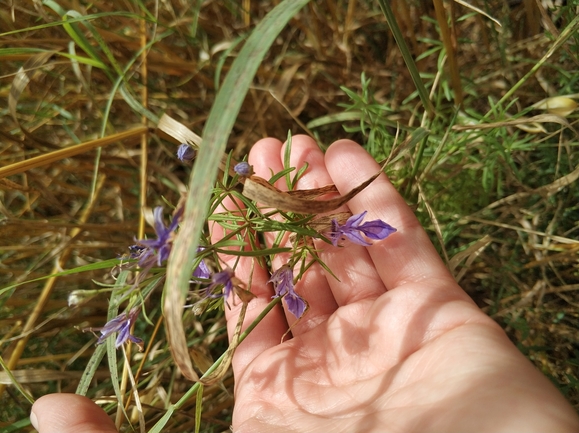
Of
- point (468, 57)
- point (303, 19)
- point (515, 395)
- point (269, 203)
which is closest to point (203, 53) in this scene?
point (303, 19)

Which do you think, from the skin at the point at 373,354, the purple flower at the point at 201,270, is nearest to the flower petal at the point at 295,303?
the skin at the point at 373,354

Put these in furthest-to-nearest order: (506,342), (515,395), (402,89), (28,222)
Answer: (402,89), (28,222), (506,342), (515,395)

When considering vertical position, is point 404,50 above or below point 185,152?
above

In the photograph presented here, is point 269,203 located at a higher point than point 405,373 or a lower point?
higher

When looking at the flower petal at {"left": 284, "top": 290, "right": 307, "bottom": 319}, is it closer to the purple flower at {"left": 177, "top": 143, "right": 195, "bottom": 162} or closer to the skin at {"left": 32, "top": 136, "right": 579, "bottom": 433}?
the skin at {"left": 32, "top": 136, "right": 579, "bottom": 433}

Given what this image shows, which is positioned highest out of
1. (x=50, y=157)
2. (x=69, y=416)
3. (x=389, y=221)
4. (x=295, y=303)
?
(x=50, y=157)

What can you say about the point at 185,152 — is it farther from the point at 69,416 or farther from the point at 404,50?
the point at 69,416

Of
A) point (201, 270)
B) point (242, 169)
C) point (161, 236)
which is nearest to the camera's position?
point (161, 236)

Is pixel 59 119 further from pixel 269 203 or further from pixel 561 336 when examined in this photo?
pixel 561 336

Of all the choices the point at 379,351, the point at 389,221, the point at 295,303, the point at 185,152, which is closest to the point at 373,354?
the point at 379,351
